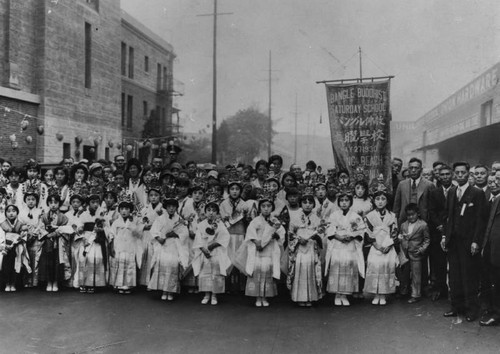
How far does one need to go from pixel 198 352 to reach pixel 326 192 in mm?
3446

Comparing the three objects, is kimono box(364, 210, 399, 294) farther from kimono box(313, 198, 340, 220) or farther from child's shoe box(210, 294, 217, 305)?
child's shoe box(210, 294, 217, 305)

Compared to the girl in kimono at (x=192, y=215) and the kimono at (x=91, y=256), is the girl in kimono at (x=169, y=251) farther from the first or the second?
the kimono at (x=91, y=256)

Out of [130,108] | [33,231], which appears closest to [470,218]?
[33,231]

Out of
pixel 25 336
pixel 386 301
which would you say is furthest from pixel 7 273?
pixel 386 301

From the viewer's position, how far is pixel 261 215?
615 centimetres

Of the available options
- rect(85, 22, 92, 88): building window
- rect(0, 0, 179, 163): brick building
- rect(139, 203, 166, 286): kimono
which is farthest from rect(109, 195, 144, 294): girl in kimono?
rect(85, 22, 92, 88): building window

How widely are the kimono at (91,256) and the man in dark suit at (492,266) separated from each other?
15.6ft

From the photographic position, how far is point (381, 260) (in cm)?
593

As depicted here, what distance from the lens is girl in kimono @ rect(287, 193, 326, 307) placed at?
5.75m

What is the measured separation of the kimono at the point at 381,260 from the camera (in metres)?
5.87

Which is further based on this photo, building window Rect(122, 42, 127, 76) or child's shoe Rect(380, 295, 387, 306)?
building window Rect(122, 42, 127, 76)

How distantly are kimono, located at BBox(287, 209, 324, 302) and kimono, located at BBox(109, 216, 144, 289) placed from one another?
215 cm

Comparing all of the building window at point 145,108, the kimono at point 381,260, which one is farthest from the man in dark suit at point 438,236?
the building window at point 145,108

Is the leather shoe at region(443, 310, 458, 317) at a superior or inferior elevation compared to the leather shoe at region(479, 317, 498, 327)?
inferior
